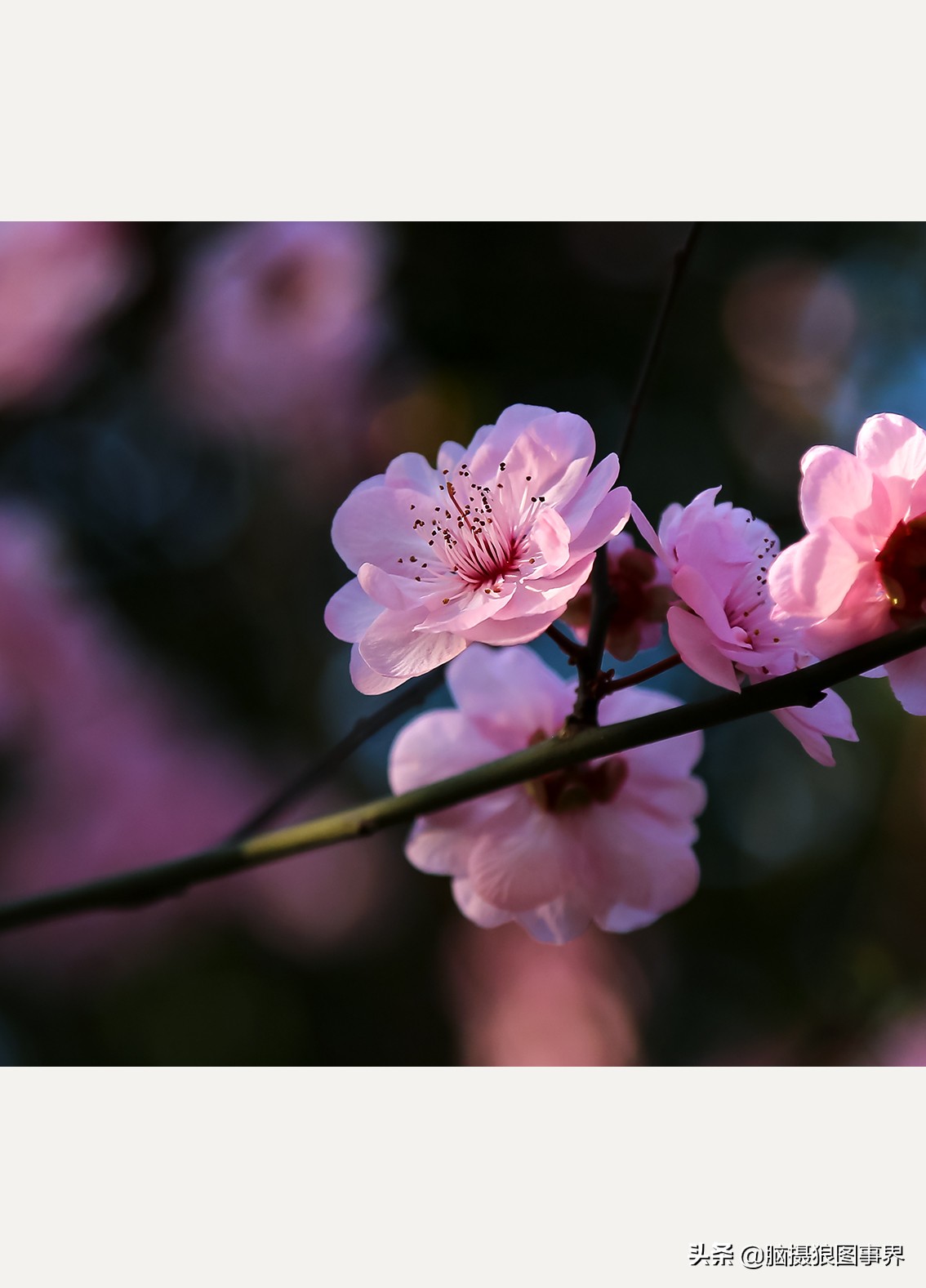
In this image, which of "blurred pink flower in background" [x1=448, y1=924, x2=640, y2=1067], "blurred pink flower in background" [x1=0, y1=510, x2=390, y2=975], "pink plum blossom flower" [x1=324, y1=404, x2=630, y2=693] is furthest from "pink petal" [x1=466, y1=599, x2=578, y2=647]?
"blurred pink flower in background" [x1=448, y1=924, x2=640, y2=1067]

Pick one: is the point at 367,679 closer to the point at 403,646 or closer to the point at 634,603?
the point at 403,646

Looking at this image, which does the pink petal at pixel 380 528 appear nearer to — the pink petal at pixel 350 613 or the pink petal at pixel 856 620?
the pink petal at pixel 350 613

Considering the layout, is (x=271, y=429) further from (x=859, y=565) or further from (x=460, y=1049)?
(x=859, y=565)

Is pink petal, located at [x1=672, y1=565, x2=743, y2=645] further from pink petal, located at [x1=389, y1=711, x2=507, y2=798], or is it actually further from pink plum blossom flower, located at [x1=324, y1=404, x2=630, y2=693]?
pink petal, located at [x1=389, y1=711, x2=507, y2=798]

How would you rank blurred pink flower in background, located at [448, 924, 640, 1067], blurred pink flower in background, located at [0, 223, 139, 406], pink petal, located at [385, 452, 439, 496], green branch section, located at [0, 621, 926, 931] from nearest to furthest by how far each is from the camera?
green branch section, located at [0, 621, 926, 931], pink petal, located at [385, 452, 439, 496], blurred pink flower in background, located at [0, 223, 139, 406], blurred pink flower in background, located at [448, 924, 640, 1067]

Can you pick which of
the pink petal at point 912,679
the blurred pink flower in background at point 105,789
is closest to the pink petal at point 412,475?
the pink petal at point 912,679
